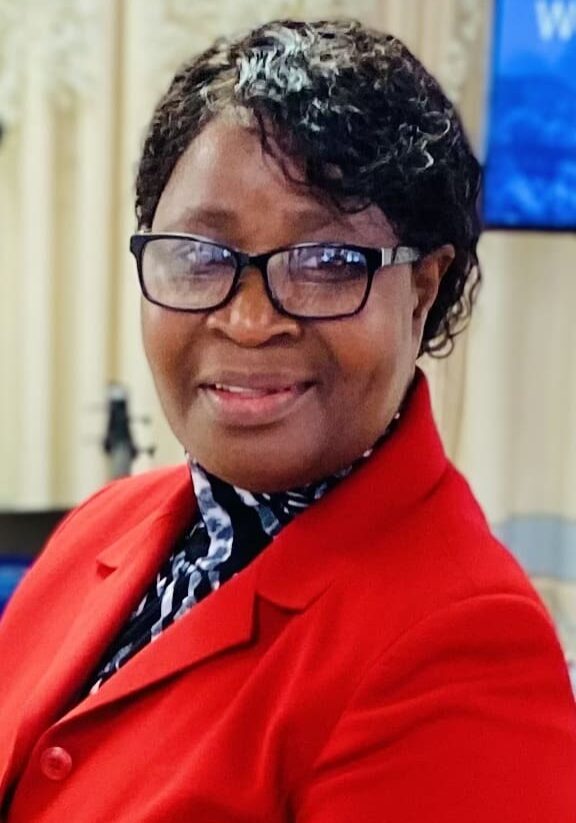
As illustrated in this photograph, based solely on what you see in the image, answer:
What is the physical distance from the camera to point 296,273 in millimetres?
795

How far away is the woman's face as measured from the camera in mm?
798

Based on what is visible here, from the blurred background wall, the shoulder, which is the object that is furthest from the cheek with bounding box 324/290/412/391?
the blurred background wall

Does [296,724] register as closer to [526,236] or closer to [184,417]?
[184,417]

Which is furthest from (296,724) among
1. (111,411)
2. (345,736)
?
(111,411)

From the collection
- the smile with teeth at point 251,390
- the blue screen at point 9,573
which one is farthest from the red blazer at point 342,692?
the blue screen at point 9,573

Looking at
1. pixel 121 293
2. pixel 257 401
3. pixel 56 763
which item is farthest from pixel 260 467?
pixel 121 293

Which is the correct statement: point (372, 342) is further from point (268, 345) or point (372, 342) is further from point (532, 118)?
point (532, 118)

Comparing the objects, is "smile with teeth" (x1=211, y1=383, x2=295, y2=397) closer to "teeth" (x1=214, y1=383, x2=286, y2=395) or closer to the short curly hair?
"teeth" (x1=214, y1=383, x2=286, y2=395)

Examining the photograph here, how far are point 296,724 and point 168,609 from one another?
208mm

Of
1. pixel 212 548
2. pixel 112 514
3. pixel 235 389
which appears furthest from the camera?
pixel 112 514

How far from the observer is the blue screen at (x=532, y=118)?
179cm

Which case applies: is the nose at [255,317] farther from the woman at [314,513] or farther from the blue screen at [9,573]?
the blue screen at [9,573]

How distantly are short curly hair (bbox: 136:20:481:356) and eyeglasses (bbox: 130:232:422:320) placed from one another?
1.4 inches

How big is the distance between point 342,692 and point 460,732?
9 cm
